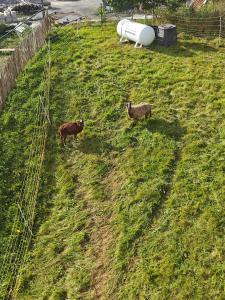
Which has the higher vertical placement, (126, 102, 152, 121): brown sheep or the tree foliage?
the tree foliage

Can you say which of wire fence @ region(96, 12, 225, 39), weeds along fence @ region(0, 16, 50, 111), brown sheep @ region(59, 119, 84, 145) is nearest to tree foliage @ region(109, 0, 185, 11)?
wire fence @ region(96, 12, 225, 39)

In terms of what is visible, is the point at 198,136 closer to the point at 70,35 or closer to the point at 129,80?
the point at 129,80

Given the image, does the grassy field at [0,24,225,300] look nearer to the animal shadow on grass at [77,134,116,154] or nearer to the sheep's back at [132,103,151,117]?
the animal shadow on grass at [77,134,116,154]

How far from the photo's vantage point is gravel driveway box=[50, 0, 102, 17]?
38938 millimetres

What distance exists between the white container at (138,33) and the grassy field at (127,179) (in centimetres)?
80

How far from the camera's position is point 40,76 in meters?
23.9

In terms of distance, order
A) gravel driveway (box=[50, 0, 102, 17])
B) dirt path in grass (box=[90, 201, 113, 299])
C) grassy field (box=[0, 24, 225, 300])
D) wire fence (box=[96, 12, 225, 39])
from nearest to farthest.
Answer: dirt path in grass (box=[90, 201, 113, 299])
grassy field (box=[0, 24, 225, 300])
wire fence (box=[96, 12, 225, 39])
gravel driveway (box=[50, 0, 102, 17])

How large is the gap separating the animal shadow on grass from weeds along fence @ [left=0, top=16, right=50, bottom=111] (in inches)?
210

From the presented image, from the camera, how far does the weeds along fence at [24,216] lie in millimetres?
13766

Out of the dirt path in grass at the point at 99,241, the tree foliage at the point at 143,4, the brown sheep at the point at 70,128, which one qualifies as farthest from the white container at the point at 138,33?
the dirt path in grass at the point at 99,241

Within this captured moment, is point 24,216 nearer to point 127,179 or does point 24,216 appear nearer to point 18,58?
point 127,179

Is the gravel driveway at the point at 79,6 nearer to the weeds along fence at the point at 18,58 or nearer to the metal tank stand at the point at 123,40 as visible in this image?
the weeds along fence at the point at 18,58

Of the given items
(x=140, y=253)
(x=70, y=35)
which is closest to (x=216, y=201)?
(x=140, y=253)

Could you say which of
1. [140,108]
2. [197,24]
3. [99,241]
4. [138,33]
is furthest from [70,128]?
[197,24]
